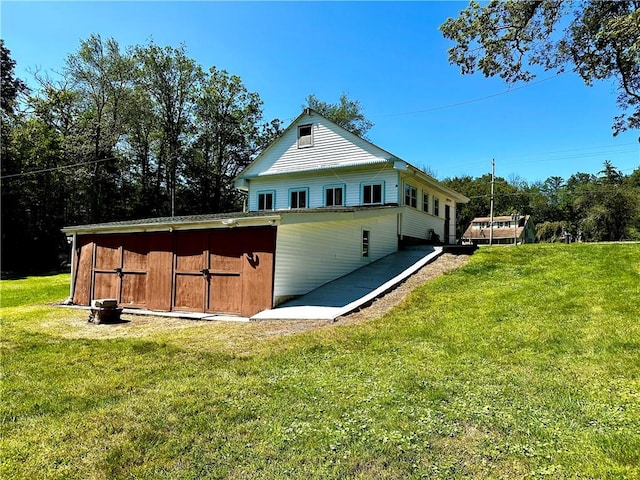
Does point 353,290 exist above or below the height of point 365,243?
below

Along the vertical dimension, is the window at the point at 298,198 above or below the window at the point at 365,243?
above

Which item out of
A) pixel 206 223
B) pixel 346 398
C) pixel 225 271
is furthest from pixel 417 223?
pixel 346 398

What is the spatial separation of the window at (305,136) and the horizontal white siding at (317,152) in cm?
15

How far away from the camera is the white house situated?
435 inches

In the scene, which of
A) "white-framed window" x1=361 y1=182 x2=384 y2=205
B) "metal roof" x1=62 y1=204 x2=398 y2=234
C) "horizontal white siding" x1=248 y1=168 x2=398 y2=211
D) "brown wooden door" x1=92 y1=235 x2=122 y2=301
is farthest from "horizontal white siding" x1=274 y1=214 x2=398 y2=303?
"brown wooden door" x1=92 y1=235 x2=122 y2=301

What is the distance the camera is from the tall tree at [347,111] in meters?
39.9

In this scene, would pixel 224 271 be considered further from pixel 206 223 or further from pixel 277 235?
pixel 277 235

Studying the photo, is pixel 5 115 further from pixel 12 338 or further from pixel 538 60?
pixel 538 60

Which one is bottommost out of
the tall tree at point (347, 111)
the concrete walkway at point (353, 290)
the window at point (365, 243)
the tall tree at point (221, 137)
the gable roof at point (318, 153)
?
the concrete walkway at point (353, 290)

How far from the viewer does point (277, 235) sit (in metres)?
10.7

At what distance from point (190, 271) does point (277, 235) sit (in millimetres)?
3220

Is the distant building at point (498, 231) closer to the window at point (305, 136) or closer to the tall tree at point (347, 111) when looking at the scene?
the tall tree at point (347, 111)

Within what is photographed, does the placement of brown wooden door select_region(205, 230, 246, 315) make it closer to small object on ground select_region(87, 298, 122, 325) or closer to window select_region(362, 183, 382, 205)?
small object on ground select_region(87, 298, 122, 325)

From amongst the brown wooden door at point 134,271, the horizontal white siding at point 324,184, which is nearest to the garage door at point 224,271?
the brown wooden door at point 134,271
